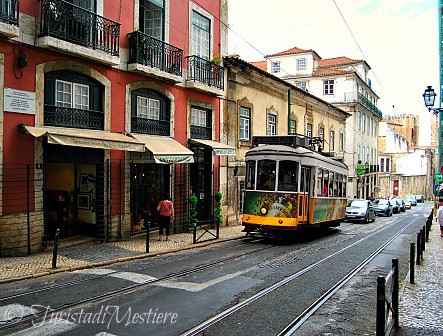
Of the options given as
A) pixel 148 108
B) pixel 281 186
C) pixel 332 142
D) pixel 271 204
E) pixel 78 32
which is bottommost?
pixel 271 204

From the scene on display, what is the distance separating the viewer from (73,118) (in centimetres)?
1202

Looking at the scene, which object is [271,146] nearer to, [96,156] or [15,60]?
[96,156]

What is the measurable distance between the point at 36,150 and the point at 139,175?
4213 millimetres

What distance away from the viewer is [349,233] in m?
18.5

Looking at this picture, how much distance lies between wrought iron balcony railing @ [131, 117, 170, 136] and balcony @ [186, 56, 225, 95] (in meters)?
A: 2.12

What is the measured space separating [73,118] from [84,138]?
145 cm

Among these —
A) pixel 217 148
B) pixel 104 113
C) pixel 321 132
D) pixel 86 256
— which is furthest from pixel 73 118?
pixel 321 132

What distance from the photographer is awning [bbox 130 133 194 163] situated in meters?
13.2

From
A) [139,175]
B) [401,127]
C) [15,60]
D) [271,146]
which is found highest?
[401,127]

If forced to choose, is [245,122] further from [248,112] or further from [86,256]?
[86,256]

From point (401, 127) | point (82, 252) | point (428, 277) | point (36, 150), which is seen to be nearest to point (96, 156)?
point (36, 150)

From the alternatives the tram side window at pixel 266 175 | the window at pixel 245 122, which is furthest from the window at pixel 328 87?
the tram side window at pixel 266 175

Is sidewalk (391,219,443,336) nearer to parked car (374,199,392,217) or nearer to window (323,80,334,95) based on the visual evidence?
parked car (374,199,392,217)

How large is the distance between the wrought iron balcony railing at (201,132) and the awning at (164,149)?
2.03 m
